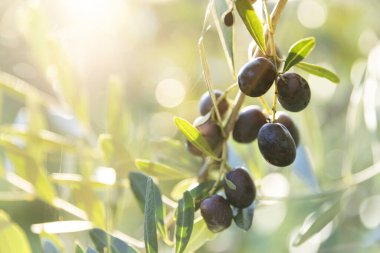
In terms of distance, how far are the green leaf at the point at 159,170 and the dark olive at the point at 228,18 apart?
27 cm

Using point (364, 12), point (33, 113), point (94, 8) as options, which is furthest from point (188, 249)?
point (94, 8)

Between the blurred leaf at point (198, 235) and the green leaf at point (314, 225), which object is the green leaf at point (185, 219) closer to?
the blurred leaf at point (198, 235)

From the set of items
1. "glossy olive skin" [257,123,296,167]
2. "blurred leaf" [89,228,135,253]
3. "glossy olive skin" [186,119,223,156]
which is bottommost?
"blurred leaf" [89,228,135,253]

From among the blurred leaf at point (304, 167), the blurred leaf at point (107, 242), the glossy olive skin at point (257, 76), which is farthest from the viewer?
the blurred leaf at point (304, 167)

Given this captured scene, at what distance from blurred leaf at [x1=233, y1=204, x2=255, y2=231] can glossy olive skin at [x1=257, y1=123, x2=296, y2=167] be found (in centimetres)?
12

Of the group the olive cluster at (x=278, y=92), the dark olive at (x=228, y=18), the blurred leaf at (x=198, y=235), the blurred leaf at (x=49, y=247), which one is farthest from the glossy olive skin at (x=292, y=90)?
the blurred leaf at (x=49, y=247)

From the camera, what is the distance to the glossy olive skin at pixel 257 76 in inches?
30.9

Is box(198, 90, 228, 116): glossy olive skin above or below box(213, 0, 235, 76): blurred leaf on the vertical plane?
below

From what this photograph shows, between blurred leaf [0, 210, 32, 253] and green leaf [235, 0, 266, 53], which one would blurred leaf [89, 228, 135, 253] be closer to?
blurred leaf [0, 210, 32, 253]

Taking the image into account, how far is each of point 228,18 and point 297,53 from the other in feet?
0.34

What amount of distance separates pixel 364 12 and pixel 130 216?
1006mm

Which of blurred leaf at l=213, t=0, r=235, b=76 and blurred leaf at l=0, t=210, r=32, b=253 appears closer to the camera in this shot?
blurred leaf at l=213, t=0, r=235, b=76

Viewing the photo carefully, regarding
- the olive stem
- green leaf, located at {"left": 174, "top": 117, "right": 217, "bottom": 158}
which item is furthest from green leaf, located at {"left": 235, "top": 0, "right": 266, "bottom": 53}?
green leaf, located at {"left": 174, "top": 117, "right": 217, "bottom": 158}

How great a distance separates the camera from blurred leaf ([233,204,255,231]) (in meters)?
0.91
